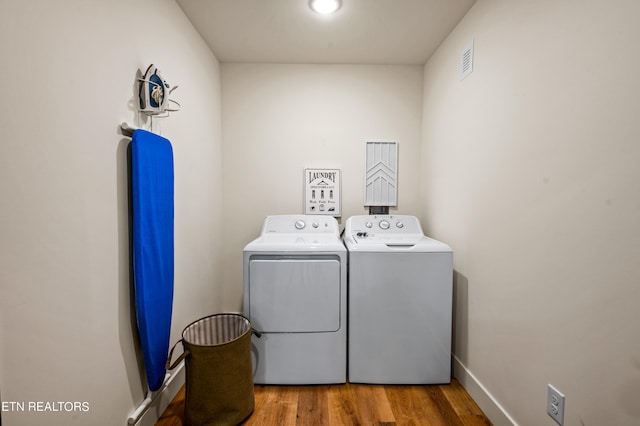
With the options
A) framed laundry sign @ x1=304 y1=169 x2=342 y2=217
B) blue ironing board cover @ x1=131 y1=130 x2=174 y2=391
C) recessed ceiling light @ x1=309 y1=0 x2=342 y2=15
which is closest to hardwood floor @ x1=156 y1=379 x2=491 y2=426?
blue ironing board cover @ x1=131 y1=130 x2=174 y2=391

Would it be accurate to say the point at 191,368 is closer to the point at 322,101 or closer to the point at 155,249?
the point at 155,249

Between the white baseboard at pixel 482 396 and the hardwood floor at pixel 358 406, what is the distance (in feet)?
0.11

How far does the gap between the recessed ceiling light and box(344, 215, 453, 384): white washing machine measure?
56.4 inches

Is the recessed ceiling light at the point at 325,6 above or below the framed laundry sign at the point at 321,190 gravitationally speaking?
above

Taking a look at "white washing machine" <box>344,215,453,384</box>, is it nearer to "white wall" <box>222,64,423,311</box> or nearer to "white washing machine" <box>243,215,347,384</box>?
"white washing machine" <box>243,215,347,384</box>

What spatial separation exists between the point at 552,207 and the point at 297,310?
4.43 ft

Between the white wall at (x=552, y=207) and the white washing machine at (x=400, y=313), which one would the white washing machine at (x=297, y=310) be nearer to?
the white washing machine at (x=400, y=313)

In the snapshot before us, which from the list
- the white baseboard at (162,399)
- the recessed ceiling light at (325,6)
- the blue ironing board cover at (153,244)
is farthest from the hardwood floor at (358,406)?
the recessed ceiling light at (325,6)

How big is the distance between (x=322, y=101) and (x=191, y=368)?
83.0 inches

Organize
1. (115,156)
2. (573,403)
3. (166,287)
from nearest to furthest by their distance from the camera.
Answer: (573,403)
(115,156)
(166,287)

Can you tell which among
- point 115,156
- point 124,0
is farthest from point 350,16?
point 115,156

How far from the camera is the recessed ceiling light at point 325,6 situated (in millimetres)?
1678

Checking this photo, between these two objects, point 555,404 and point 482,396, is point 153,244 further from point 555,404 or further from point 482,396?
point 482,396

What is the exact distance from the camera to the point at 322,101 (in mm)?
2477
